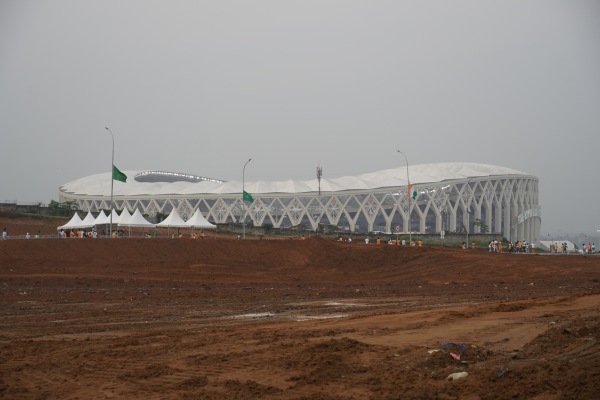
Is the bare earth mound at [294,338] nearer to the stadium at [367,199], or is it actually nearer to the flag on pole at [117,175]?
the flag on pole at [117,175]

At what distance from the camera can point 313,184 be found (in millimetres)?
111312

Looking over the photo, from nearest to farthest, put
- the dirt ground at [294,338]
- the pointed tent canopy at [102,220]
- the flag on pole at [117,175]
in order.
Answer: the dirt ground at [294,338] < the flag on pole at [117,175] < the pointed tent canopy at [102,220]

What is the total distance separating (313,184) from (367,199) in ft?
36.7

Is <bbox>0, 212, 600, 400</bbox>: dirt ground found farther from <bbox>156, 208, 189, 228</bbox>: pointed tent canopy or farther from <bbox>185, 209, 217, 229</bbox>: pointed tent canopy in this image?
<bbox>185, 209, 217, 229</bbox>: pointed tent canopy

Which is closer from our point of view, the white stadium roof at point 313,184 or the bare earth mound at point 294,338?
the bare earth mound at point 294,338

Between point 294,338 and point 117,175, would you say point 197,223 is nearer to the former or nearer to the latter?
point 117,175

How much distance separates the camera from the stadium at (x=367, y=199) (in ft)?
338

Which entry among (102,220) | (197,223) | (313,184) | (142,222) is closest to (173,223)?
(197,223)

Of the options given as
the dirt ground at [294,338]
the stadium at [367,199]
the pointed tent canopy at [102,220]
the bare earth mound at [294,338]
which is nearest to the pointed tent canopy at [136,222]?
the pointed tent canopy at [102,220]

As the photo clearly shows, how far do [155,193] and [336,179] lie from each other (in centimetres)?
2811

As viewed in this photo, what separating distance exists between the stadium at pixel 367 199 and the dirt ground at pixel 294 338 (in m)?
68.6

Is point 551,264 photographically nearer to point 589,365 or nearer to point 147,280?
point 147,280

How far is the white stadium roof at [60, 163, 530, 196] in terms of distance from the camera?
10669 centimetres

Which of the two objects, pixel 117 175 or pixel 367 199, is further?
pixel 367 199
